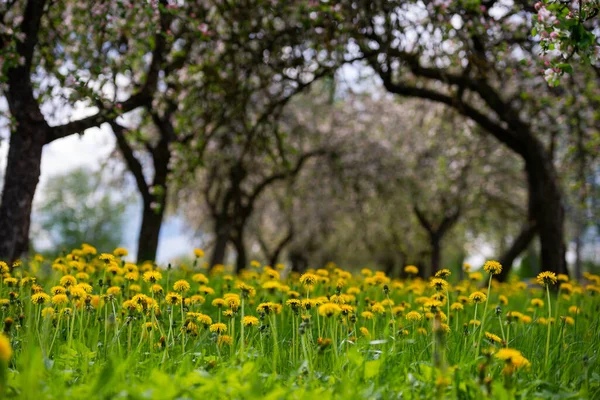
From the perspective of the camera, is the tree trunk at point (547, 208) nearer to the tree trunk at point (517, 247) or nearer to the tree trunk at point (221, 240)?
the tree trunk at point (517, 247)

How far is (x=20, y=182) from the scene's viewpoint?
6715 mm

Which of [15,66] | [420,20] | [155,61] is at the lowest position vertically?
[15,66]

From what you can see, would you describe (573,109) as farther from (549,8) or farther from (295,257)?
(295,257)

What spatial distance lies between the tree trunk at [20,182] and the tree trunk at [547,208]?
824 centimetres

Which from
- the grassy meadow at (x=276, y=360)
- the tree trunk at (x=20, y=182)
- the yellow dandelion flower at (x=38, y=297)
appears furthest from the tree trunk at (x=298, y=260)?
the yellow dandelion flower at (x=38, y=297)

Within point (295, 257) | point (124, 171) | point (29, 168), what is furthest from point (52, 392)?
point (295, 257)

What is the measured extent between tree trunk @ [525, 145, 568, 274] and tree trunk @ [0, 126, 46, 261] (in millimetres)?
8245

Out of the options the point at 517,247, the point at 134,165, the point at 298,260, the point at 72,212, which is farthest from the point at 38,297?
the point at 72,212

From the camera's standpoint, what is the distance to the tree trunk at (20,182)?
6.69 metres

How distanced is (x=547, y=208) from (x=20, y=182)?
28.0ft

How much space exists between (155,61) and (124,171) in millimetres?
10489

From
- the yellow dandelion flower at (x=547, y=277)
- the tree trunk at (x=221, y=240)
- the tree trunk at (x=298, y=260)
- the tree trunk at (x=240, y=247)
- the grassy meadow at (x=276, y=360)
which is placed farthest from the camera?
the tree trunk at (x=298, y=260)

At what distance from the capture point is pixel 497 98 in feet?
31.9

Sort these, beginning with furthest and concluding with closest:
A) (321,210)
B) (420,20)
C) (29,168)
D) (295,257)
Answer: (295,257), (321,210), (420,20), (29,168)
